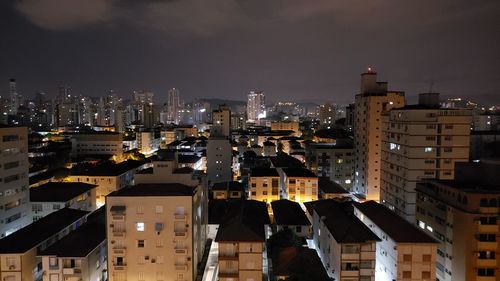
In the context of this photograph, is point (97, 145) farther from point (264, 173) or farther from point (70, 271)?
point (70, 271)

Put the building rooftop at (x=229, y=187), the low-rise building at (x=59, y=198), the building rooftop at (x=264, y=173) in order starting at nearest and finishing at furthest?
the low-rise building at (x=59, y=198) < the building rooftop at (x=264, y=173) < the building rooftop at (x=229, y=187)

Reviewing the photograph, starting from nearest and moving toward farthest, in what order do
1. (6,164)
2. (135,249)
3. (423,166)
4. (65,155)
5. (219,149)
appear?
1. (135,249)
2. (6,164)
3. (423,166)
4. (219,149)
5. (65,155)

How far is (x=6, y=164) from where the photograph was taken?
69.2 feet

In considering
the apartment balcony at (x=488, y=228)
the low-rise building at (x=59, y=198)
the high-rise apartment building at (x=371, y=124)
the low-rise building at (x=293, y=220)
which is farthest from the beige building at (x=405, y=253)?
the low-rise building at (x=59, y=198)

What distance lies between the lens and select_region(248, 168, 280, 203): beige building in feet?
94.0

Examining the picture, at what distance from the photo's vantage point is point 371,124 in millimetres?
33156

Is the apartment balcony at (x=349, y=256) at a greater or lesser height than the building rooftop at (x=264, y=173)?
lesser

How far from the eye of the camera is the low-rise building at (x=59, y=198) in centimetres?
2317

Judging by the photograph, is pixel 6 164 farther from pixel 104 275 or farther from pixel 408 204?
pixel 408 204

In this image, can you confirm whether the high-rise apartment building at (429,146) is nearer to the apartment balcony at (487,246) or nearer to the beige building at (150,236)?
the apartment balcony at (487,246)

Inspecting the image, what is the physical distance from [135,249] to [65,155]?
124 feet

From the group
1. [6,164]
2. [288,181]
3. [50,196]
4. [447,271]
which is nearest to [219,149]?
[288,181]

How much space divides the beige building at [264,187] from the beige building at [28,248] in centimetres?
1371

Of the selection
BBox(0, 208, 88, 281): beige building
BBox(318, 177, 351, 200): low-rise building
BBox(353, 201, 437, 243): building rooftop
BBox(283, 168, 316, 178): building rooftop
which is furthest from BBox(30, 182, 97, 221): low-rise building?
BBox(353, 201, 437, 243): building rooftop
